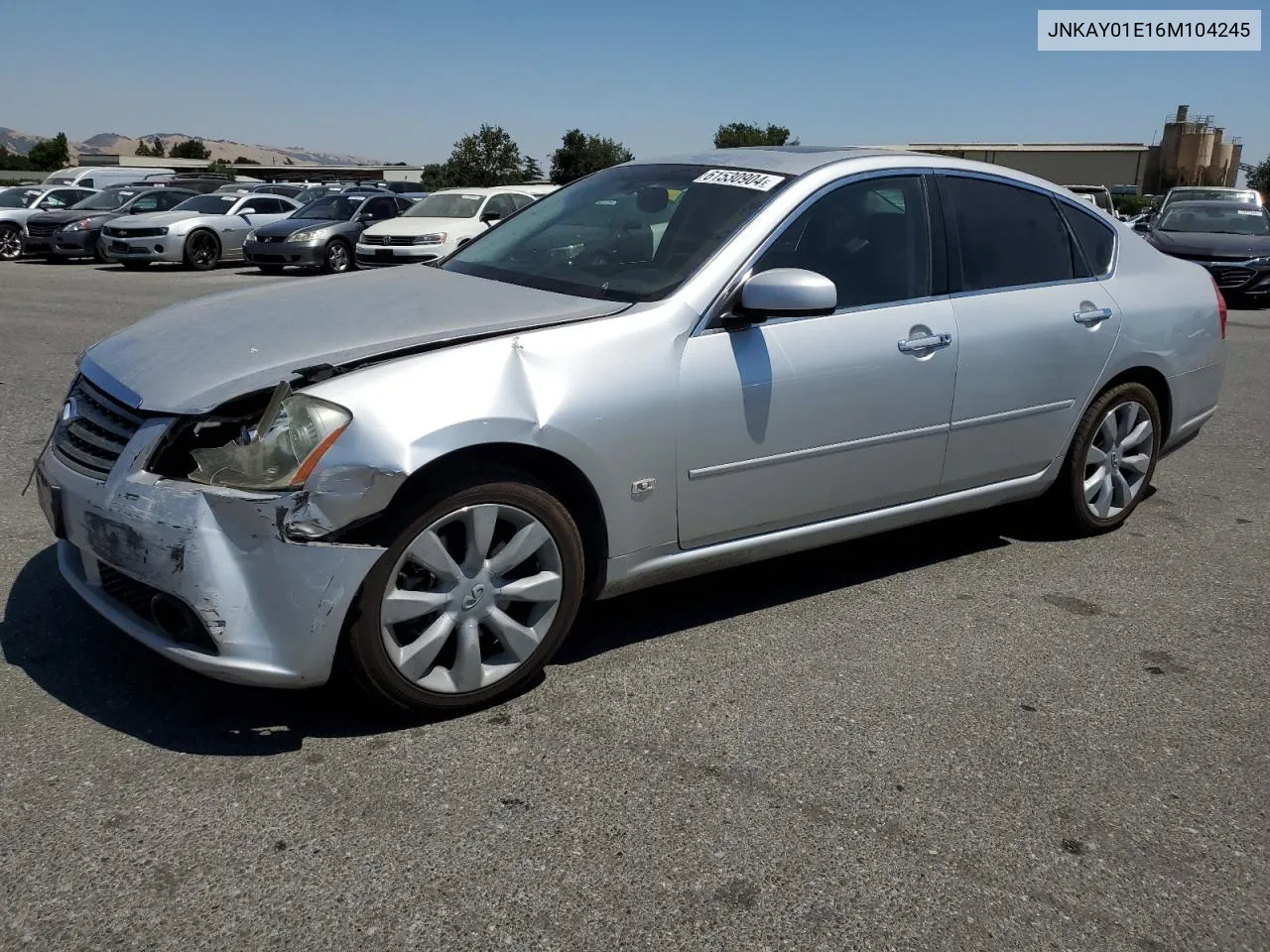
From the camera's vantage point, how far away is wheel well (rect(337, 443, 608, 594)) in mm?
3102

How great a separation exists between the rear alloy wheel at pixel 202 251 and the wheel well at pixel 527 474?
18996mm

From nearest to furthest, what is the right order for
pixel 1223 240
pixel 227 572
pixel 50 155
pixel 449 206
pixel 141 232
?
pixel 227 572
pixel 1223 240
pixel 449 206
pixel 141 232
pixel 50 155

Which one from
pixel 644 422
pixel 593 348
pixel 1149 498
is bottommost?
pixel 1149 498

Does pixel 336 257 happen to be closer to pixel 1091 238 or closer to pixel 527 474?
pixel 1091 238

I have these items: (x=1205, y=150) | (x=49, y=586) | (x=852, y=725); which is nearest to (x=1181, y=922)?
(x=852, y=725)

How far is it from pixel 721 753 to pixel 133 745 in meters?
1.62

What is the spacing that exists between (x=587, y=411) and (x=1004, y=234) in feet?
7.39

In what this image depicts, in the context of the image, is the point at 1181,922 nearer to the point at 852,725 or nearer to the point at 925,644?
the point at 852,725

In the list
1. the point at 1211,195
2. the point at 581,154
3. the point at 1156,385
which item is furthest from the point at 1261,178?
the point at 1156,385

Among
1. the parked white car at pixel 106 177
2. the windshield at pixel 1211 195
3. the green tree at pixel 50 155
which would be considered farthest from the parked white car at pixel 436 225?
the green tree at pixel 50 155

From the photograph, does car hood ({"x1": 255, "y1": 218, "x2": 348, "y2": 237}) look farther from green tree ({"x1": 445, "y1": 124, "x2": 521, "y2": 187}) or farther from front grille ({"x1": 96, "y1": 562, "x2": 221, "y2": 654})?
green tree ({"x1": 445, "y1": 124, "x2": 521, "y2": 187})

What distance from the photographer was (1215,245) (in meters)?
16.0

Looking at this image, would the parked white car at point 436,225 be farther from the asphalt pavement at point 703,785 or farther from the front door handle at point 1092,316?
the asphalt pavement at point 703,785

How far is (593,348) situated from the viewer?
350 centimetres
